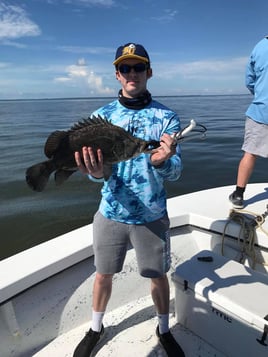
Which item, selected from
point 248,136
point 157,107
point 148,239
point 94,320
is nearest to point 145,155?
point 157,107

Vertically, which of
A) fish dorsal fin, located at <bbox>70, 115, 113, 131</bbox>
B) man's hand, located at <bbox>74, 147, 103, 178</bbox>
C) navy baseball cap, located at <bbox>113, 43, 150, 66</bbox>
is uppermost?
navy baseball cap, located at <bbox>113, 43, 150, 66</bbox>

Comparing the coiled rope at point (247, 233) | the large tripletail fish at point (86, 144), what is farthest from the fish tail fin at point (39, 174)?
the coiled rope at point (247, 233)

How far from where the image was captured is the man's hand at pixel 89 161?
2.11 m

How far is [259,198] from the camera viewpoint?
4086 mm

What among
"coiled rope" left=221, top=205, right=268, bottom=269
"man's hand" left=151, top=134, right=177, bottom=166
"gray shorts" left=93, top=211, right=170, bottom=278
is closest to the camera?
"man's hand" left=151, top=134, right=177, bottom=166

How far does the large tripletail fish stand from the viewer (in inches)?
84.7

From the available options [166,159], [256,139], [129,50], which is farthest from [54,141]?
[256,139]

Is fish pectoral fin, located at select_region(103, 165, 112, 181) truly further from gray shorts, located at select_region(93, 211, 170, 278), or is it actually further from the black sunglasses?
the black sunglasses

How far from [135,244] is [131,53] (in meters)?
1.42

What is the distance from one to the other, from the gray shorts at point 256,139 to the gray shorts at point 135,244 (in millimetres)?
1849

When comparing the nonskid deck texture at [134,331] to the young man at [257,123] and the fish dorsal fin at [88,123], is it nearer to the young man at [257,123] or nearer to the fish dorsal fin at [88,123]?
the young man at [257,123]

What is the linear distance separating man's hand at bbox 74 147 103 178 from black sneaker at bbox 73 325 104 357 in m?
1.54

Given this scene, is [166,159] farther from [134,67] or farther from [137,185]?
[134,67]

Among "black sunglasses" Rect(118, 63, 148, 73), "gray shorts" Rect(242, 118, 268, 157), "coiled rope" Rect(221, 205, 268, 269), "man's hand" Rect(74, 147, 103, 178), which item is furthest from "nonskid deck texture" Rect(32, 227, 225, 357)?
"black sunglasses" Rect(118, 63, 148, 73)
